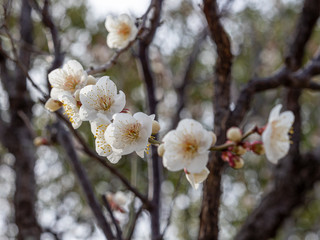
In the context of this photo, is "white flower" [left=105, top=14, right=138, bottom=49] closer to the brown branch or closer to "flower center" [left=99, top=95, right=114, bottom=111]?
"flower center" [left=99, top=95, right=114, bottom=111]

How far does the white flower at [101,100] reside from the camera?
1.03 meters

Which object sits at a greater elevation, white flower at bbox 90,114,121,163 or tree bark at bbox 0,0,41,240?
white flower at bbox 90,114,121,163

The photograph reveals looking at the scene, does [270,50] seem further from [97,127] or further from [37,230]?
[97,127]

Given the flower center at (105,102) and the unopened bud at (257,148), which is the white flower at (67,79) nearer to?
the flower center at (105,102)

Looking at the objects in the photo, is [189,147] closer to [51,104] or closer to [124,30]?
[51,104]

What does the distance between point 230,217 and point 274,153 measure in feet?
12.2

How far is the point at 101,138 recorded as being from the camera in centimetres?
107

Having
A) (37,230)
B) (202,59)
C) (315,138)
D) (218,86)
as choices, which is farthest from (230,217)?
(218,86)

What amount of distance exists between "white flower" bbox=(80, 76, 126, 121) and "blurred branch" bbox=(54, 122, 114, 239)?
33.0 inches

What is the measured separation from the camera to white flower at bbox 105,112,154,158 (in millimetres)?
999

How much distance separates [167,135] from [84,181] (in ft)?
3.47

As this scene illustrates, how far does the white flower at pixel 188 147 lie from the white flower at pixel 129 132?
68 mm

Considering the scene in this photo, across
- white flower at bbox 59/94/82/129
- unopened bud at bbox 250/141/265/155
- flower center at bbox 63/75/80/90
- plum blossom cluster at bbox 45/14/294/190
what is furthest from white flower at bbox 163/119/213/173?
flower center at bbox 63/75/80/90

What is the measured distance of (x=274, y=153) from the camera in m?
1.02
